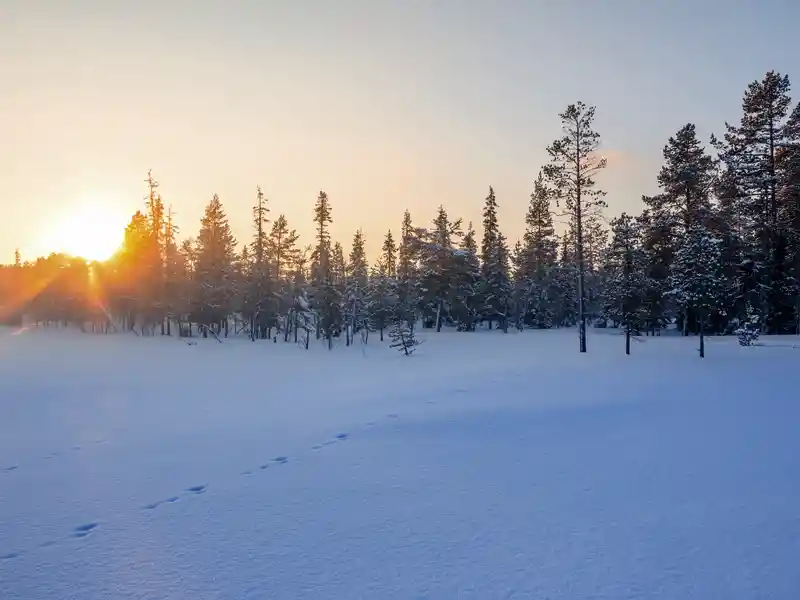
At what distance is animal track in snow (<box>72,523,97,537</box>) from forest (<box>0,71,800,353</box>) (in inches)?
982

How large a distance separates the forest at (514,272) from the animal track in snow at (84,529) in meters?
25.0

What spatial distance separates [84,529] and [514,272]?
57.3 meters

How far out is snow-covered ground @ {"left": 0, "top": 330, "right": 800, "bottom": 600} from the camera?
421 centimetres

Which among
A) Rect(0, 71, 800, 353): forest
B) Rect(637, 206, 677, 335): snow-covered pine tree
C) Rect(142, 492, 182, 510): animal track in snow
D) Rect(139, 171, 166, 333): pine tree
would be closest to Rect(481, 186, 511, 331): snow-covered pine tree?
Rect(0, 71, 800, 353): forest

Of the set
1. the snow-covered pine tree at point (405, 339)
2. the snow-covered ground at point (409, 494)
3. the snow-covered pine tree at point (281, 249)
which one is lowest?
the snow-covered ground at point (409, 494)

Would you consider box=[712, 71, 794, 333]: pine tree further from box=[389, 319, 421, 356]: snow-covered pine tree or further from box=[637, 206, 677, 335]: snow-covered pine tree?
box=[389, 319, 421, 356]: snow-covered pine tree

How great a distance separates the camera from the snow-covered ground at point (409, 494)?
421cm

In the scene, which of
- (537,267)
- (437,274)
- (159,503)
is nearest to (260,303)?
(437,274)

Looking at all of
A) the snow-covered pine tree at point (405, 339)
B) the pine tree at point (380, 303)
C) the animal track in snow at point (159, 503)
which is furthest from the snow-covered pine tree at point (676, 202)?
the animal track in snow at point (159, 503)

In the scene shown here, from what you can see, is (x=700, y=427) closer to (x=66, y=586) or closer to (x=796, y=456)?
(x=796, y=456)

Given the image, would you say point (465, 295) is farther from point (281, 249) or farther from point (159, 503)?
point (159, 503)

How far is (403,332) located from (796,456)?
25561 millimetres

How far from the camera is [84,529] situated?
5.28m

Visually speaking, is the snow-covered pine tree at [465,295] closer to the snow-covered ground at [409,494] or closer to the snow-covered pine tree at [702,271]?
the snow-covered pine tree at [702,271]
